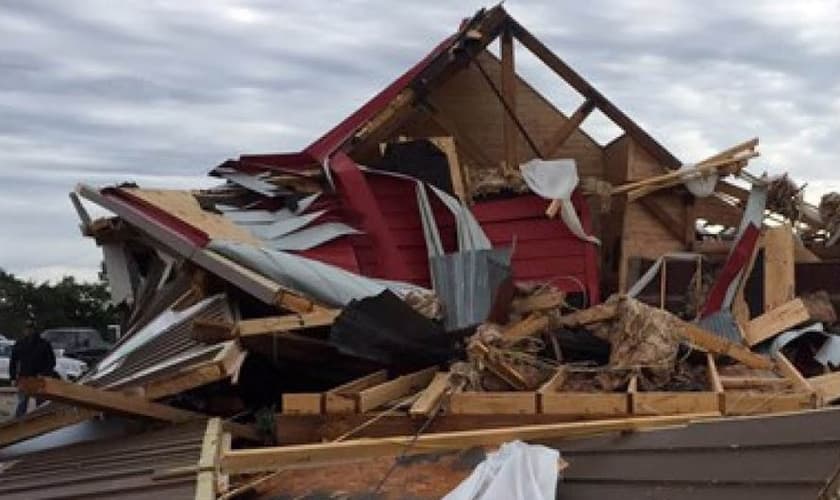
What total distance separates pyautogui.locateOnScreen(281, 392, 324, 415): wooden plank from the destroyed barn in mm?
33

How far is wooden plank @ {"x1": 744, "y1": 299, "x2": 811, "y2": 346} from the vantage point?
26.7ft

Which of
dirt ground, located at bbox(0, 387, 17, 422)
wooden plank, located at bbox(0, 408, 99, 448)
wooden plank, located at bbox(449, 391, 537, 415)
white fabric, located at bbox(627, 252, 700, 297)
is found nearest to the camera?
wooden plank, located at bbox(449, 391, 537, 415)

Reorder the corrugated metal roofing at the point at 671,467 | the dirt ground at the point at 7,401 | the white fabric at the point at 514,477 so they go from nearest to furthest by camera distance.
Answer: the corrugated metal roofing at the point at 671,467
the white fabric at the point at 514,477
the dirt ground at the point at 7,401

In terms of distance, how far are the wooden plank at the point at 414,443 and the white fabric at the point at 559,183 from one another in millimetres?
4290

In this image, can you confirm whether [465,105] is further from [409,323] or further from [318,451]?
[318,451]

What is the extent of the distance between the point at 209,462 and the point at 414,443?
99 cm

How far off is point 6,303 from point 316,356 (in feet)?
149

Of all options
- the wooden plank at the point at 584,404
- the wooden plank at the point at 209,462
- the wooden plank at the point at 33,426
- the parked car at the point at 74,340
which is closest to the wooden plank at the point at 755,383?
the wooden plank at the point at 584,404

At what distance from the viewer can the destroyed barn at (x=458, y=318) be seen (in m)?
5.12

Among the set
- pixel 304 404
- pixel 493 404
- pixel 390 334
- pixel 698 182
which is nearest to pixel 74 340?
pixel 698 182

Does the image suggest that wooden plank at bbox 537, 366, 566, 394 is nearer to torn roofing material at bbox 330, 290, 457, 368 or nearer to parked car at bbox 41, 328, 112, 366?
torn roofing material at bbox 330, 290, 457, 368

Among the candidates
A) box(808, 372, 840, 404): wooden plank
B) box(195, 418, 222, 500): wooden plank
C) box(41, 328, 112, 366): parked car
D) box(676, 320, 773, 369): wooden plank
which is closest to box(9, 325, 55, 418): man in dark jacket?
box(195, 418, 222, 500): wooden plank

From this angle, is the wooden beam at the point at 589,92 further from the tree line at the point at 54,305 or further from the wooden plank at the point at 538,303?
the tree line at the point at 54,305

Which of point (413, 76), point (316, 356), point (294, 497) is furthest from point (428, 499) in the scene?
point (413, 76)
